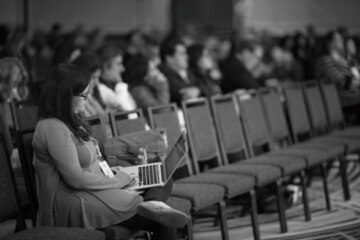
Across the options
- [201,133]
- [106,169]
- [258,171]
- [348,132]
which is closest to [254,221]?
[258,171]

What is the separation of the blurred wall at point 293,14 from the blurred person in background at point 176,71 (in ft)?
21.9

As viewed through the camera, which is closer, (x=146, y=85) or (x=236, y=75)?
(x=146, y=85)

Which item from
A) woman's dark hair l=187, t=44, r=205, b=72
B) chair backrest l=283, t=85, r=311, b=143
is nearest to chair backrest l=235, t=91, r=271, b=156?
chair backrest l=283, t=85, r=311, b=143

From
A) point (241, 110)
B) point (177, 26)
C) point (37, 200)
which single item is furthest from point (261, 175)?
point (177, 26)

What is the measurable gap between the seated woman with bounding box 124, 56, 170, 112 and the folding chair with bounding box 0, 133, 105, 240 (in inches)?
78.1

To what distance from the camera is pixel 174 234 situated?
9.43 feet

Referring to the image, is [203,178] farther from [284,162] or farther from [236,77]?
[236,77]

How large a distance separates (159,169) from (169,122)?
1.08 metres

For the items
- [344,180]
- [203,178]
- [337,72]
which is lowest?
[344,180]

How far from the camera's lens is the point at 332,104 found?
620 centimetres

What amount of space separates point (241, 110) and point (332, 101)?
5.78 feet

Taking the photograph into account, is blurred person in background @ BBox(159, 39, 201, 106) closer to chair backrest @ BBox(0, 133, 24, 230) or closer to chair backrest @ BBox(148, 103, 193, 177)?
chair backrest @ BBox(148, 103, 193, 177)

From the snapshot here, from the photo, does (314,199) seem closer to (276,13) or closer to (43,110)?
(43,110)

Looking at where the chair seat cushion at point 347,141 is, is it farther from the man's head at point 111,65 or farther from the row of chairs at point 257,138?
the man's head at point 111,65
